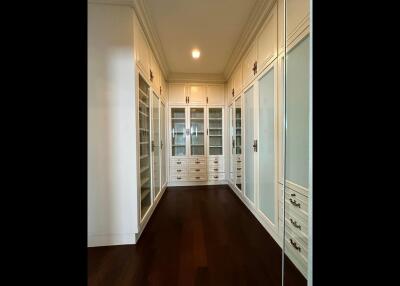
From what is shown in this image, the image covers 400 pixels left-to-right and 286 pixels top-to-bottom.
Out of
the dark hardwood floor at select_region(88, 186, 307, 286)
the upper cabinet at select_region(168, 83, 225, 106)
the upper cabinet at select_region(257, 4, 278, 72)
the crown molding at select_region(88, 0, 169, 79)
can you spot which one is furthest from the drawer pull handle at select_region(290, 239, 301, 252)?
the upper cabinet at select_region(168, 83, 225, 106)

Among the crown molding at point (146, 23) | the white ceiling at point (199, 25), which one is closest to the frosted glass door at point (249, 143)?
the white ceiling at point (199, 25)

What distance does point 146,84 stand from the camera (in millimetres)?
2436

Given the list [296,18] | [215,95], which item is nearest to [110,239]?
[296,18]

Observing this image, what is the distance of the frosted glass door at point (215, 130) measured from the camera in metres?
4.27

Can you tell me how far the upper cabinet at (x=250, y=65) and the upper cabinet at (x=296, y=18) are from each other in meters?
0.85

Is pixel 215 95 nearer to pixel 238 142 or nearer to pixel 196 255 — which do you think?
pixel 238 142

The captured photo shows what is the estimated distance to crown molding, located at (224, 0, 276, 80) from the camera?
1.90 m

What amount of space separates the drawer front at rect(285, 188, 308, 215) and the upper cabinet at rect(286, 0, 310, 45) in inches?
48.3

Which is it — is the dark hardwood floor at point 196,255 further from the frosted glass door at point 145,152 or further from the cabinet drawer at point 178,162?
the cabinet drawer at point 178,162

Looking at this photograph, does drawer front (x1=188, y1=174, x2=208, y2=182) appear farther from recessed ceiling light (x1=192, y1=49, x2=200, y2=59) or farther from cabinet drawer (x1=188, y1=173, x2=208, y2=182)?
recessed ceiling light (x1=192, y1=49, x2=200, y2=59)
